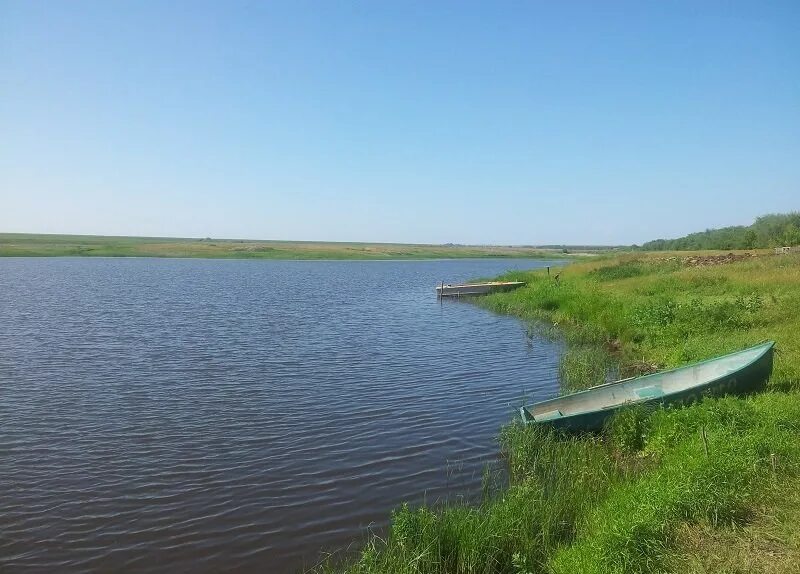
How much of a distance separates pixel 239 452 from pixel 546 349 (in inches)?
595

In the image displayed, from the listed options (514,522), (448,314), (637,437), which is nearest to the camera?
(514,522)

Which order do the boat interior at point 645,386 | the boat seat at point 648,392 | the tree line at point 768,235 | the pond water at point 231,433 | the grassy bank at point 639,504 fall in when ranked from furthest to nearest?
the tree line at point 768,235 → the boat interior at point 645,386 → the boat seat at point 648,392 → the pond water at point 231,433 → the grassy bank at point 639,504

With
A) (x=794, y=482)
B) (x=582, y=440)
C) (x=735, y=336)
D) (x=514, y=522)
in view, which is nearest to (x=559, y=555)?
(x=514, y=522)

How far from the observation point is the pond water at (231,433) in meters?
8.65

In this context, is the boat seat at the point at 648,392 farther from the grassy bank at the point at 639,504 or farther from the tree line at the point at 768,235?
the tree line at the point at 768,235

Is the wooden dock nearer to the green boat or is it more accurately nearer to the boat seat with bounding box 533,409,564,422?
the green boat

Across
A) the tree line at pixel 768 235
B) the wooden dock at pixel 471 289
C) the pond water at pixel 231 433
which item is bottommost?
the pond water at pixel 231 433

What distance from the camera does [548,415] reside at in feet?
40.0

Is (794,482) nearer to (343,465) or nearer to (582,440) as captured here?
(582,440)

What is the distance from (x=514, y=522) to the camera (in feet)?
25.6

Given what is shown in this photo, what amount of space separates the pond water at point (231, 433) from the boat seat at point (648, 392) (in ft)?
10.5

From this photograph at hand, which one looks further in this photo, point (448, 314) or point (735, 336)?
point (448, 314)

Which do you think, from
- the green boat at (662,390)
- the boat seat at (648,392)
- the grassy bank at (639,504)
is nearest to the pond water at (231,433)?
the grassy bank at (639,504)

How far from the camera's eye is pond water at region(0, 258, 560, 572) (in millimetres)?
8648
